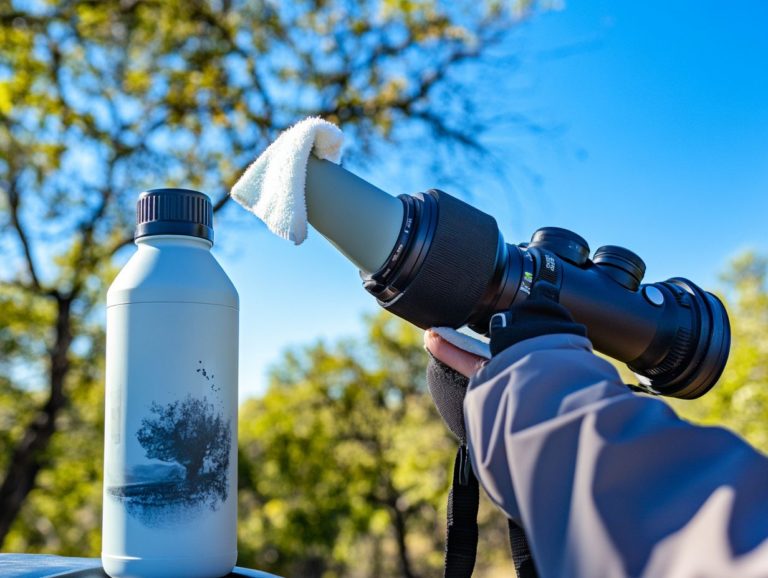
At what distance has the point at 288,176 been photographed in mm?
816

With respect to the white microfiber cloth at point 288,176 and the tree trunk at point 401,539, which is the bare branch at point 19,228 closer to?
the white microfiber cloth at point 288,176

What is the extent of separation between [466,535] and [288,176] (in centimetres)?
48

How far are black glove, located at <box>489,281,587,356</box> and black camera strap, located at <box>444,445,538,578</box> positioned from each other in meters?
0.27

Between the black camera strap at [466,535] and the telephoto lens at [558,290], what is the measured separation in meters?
0.20

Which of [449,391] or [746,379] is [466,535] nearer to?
[449,391]

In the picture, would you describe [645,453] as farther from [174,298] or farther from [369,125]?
[369,125]

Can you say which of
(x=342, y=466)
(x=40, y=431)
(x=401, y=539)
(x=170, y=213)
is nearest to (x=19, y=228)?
(x=40, y=431)

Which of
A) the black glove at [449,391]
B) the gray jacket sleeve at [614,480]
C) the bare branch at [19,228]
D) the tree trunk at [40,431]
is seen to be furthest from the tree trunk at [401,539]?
the gray jacket sleeve at [614,480]

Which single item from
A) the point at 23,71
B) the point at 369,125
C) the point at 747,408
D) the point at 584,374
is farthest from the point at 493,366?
the point at 747,408

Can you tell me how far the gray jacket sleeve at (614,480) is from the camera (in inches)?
19.4

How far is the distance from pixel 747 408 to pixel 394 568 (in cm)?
1095

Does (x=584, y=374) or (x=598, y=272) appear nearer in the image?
(x=584, y=374)

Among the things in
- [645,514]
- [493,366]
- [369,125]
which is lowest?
[645,514]

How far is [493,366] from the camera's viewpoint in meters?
0.65
